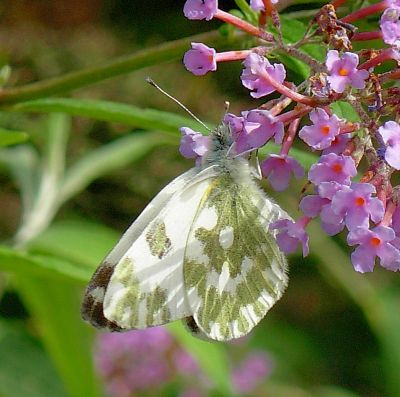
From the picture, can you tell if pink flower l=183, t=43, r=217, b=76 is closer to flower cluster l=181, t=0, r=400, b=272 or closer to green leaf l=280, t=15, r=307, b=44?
flower cluster l=181, t=0, r=400, b=272

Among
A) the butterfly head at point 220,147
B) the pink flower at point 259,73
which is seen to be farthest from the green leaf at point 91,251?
the pink flower at point 259,73

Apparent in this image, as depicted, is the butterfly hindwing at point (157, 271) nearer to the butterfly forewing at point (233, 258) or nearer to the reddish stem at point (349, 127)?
the butterfly forewing at point (233, 258)

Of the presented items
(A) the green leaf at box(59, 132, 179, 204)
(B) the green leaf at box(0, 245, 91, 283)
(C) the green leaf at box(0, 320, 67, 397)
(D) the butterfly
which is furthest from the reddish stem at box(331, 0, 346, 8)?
(C) the green leaf at box(0, 320, 67, 397)

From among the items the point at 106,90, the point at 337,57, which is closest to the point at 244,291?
the point at 337,57

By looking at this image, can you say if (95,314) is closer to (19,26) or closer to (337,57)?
(337,57)

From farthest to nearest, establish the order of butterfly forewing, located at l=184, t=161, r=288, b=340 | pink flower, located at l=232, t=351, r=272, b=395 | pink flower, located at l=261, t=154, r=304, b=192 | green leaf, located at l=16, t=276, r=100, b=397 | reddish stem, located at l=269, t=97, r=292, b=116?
pink flower, located at l=232, t=351, r=272, b=395 < green leaf, located at l=16, t=276, r=100, b=397 < butterfly forewing, located at l=184, t=161, r=288, b=340 < pink flower, located at l=261, t=154, r=304, b=192 < reddish stem, located at l=269, t=97, r=292, b=116

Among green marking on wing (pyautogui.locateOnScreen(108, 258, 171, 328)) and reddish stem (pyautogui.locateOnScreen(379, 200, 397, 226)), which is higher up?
reddish stem (pyautogui.locateOnScreen(379, 200, 397, 226))
